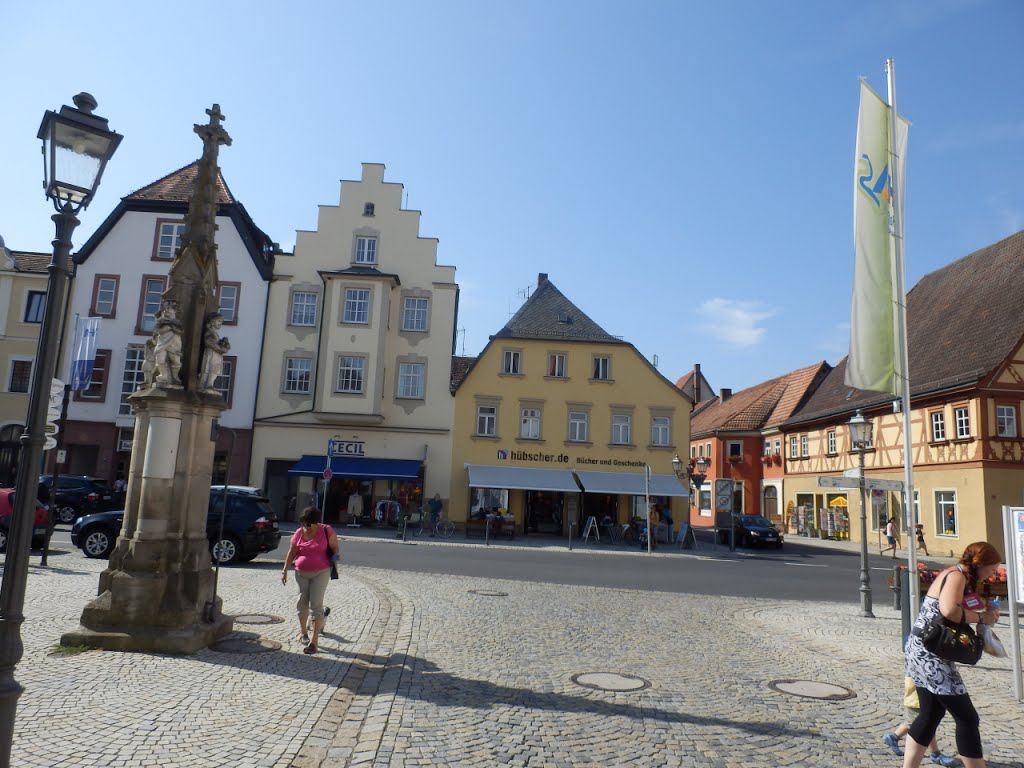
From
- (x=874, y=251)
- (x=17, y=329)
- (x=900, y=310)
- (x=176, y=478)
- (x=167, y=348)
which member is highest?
(x=17, y=329)

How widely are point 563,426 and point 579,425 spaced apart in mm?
768

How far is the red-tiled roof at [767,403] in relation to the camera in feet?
160

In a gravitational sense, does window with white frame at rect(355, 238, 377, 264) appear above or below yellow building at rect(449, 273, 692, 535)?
above

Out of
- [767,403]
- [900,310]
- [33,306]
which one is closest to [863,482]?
[900,310]

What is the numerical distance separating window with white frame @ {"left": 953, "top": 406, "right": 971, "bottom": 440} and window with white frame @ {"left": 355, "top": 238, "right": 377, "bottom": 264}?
2646 centimetres

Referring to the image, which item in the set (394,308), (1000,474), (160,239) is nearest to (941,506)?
(1000,474)

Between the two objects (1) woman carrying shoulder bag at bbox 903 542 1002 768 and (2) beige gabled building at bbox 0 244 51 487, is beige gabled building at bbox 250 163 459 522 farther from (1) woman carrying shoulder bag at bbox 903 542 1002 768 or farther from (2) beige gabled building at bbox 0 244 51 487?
(1) woman carrying shoulder bag at bbox 903 542 1002 768

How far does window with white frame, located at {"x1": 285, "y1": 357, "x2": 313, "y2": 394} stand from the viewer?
116 feet

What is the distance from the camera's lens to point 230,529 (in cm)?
1705

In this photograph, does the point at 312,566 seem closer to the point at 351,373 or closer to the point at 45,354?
the point at 45,354

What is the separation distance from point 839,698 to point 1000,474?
27559 millimetres

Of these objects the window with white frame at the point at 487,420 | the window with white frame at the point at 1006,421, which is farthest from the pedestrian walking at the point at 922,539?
the window with white frame at the point at 487,420

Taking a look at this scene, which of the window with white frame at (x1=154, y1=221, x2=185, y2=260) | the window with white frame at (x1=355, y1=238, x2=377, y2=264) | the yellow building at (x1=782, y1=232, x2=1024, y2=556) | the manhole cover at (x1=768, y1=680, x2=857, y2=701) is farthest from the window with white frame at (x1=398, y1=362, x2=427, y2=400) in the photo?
the manhole cover at (x1=768, y1=680, x2=857, y2=701)

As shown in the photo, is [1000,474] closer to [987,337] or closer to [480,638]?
[987,337]
